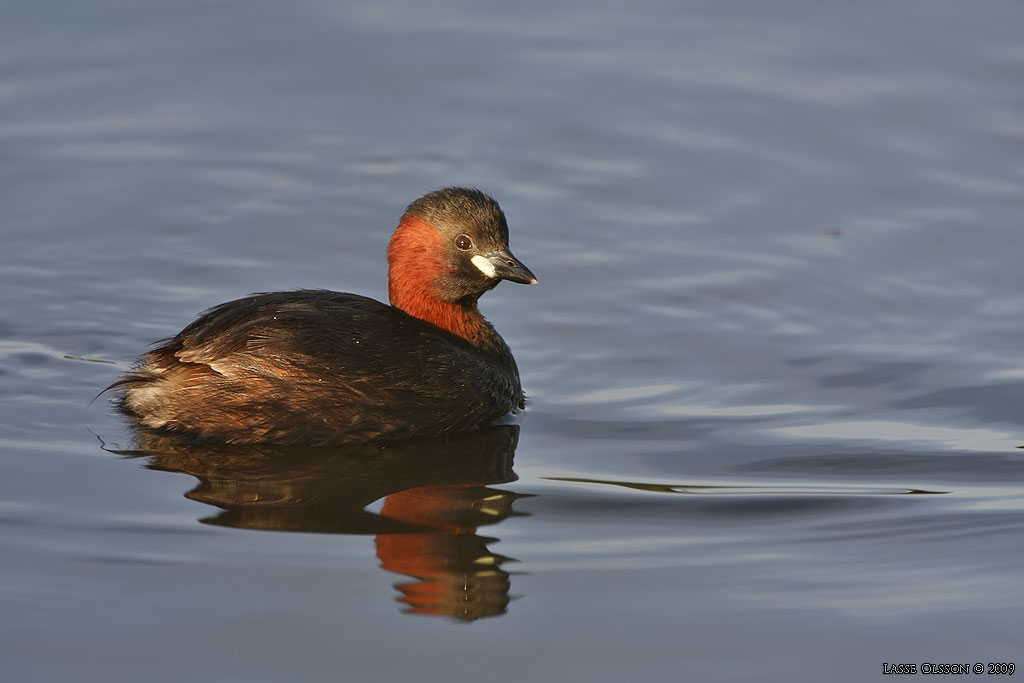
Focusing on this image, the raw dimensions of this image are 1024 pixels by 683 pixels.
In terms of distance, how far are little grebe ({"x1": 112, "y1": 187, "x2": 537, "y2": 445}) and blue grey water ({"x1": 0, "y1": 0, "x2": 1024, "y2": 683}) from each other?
19cm

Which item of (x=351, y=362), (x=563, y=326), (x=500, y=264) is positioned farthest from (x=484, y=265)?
(x=563, y=326)

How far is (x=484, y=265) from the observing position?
8.02m

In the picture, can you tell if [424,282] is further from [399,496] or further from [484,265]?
[399,496]

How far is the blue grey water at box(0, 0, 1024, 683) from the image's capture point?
5.55 meters

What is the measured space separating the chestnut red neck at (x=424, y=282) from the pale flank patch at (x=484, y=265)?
15 centimetres

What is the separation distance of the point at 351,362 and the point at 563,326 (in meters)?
2.08

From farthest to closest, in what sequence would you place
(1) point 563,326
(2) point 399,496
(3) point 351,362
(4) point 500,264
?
(1) point 563,326, (4) point 500,264, (3) point 351,362, (2) point 399,496

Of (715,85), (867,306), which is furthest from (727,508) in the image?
(715,85)

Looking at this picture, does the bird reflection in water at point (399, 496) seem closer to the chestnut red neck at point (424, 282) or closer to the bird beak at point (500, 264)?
the chestnut red neck at point (424, 282)

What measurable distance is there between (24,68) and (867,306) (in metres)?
6.77

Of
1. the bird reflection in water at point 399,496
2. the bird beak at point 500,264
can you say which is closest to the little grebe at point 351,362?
the bird beak at point 500,264

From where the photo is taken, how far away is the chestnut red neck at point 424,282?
802 cm

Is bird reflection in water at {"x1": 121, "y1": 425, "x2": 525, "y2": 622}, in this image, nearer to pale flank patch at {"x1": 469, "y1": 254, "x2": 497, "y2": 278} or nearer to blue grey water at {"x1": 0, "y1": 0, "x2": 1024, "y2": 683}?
blue grey water at {"x1": 0, "y1": 0, "x2": 1024, "y2": 683}

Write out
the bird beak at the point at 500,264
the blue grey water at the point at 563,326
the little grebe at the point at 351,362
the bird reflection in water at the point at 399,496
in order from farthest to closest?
the bird beak at the point at 500,264 < the little grebe at the point at 351,362 < the bird reflection in water at the point at 399,496 < the blue grey water at the point at 563,326
